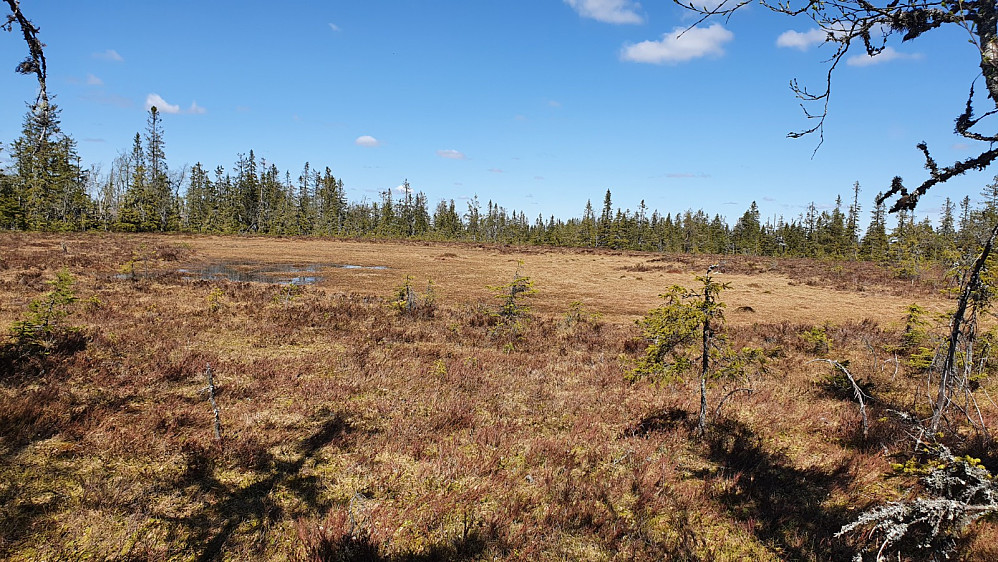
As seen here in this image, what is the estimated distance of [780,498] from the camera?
5.04 m

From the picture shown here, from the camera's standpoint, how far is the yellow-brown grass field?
167 inches

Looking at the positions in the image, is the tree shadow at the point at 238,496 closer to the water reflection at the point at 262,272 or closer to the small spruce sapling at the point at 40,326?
the small spruce sapling at the point at 40,326

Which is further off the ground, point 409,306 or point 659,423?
point 409,306

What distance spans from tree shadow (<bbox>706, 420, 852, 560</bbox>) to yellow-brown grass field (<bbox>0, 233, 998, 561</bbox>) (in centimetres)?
3

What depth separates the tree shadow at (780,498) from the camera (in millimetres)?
4270

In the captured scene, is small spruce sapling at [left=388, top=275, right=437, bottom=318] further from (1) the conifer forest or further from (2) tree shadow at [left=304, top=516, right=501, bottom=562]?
(2) tree shadow at [left=304, top=516, right=501, bottom=562]

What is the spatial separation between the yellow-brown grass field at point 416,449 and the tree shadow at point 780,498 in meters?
0.03

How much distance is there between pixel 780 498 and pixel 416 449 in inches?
172

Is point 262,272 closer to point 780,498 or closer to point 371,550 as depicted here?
point 371,550

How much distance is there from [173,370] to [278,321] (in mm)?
5207

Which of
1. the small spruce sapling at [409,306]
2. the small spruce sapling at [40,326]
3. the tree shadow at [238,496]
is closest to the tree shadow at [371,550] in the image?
the tree shadow at [238,496]

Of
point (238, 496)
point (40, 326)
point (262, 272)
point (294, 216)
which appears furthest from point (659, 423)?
point (294, 216)

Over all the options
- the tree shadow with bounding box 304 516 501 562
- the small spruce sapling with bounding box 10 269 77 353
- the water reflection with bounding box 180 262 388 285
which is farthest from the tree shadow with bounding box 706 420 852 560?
the water reflection with bounding box 180 262 388 285

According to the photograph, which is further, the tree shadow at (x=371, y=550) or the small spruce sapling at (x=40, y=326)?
the small spruce sapling at (x=40, y=326)
